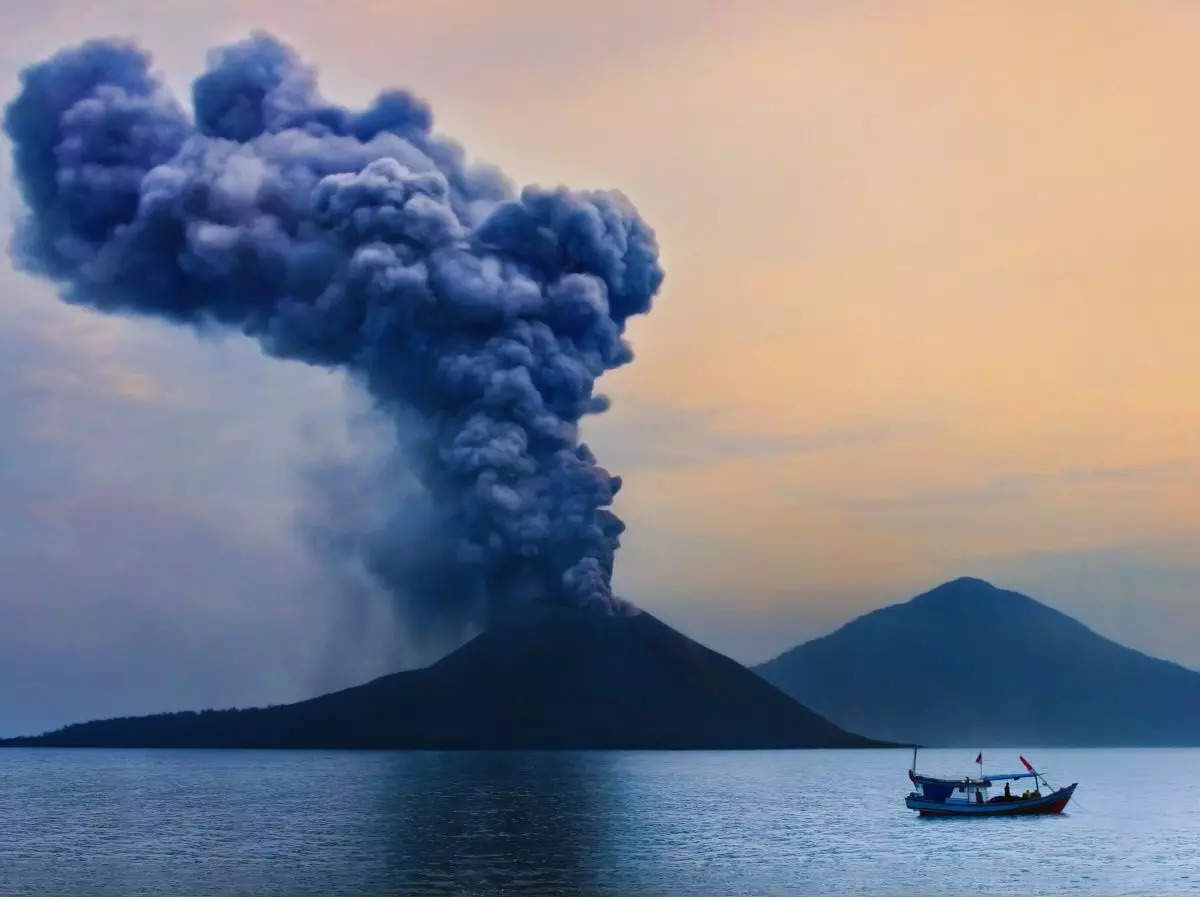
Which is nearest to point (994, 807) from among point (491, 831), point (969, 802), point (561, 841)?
point (969, 802)

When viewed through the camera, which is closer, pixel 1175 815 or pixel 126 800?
pixel 1175 815

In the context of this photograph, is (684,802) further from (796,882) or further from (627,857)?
(796,882)

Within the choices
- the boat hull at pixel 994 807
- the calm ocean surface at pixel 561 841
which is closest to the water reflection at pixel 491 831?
the calm ocean surface at pixel 561 841

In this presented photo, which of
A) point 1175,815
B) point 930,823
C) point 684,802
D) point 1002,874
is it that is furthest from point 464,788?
point 1002,874

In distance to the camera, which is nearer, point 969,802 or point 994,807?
point 969,802

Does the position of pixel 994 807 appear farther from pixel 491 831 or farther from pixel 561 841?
pixel 491 831

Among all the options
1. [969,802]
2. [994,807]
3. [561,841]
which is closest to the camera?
[561,841]

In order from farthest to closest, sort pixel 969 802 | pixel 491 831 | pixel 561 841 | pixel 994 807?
pixel 994 807, pixel 969 802, pixel 491 831, pixel 561 841

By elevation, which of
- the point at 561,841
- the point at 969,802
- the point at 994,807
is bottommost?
the point at 561,841
